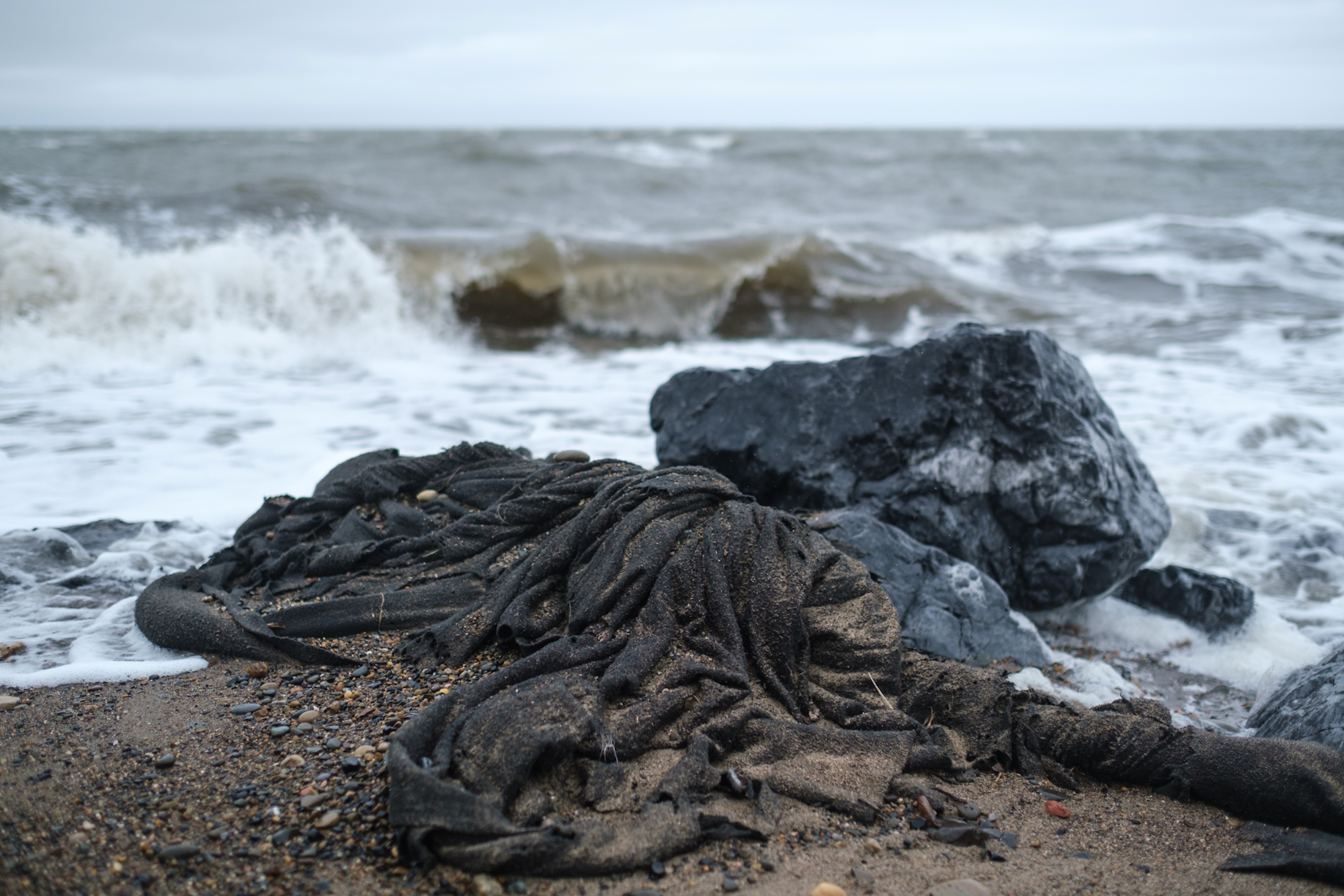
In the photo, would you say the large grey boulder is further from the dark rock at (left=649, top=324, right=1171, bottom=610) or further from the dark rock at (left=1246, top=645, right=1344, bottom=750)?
the dark rock at (left=1246, top=645, right=1344, bottom=750)

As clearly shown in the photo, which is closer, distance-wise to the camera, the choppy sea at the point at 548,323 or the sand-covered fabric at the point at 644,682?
the sand-covered fabric at the point at 644,682

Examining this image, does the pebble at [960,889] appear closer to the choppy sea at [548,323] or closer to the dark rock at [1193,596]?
the choppy sea at [548,323]

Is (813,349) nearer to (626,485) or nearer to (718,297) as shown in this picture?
(718,297)

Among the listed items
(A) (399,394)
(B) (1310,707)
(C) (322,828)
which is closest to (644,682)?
(C) (322,828)

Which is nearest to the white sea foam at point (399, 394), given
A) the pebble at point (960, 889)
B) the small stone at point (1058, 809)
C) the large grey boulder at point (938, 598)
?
the large grey boulder at point (938, 598)

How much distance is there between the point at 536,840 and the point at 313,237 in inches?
488

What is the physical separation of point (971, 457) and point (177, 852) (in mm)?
3772

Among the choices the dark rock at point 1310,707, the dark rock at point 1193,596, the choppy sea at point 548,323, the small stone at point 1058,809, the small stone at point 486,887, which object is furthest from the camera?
the choppy sea at point 548,323

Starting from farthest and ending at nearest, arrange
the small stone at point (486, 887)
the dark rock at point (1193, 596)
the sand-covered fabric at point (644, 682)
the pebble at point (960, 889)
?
the dark rock at point (1193, 596)
the sand-covered fabric at point (644, 682)
the pebble at point (960, 889)
the small stone at point (486, 887)

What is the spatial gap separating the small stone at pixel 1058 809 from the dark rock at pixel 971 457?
1.83m

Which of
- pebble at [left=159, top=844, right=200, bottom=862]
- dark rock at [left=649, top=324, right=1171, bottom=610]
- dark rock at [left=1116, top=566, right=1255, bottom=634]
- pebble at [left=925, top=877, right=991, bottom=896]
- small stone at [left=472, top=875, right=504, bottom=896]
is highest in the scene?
dark rock at [left=649, top=324, right=1171, bottom=610]

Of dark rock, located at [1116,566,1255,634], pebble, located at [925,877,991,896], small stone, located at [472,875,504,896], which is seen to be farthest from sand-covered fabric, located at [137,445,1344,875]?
dark rock, located at [1116,566,1255,634]

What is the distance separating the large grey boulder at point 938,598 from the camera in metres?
3.61

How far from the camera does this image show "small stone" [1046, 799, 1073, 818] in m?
2.57
